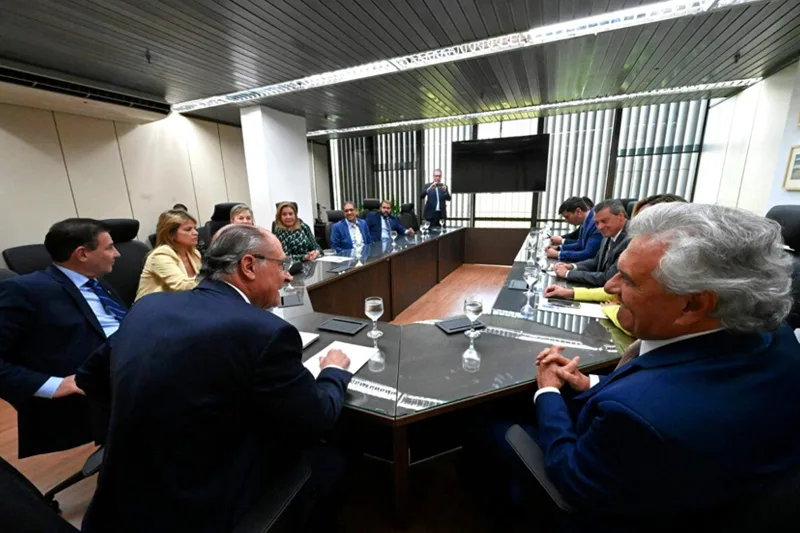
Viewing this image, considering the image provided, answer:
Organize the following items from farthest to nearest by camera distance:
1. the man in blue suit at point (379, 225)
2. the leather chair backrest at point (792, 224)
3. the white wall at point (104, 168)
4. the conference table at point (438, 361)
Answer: the man in blue suit at point (379, 225) → the white wall at point (104, 168) → the leather chair backrest at point (792, 224) → the conference table at point (438, 361)

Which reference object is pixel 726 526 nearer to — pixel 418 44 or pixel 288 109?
pixel 418 44

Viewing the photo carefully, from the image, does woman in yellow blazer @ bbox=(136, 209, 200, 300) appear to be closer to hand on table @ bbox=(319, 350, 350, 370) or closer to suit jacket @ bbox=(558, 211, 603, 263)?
hand on table @ bbox=(319, 350, 350, 370)

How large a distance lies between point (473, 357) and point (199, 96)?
5274mm

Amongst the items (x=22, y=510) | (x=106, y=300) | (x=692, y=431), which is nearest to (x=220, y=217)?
(x=106, y=300)

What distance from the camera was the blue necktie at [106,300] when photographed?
1.68 metres

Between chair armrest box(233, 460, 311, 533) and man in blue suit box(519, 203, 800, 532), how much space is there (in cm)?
71

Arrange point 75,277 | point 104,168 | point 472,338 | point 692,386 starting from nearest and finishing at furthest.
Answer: point 692,386
point 472,338
point 75,277
point 104,168

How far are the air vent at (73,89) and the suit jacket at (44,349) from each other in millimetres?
3299

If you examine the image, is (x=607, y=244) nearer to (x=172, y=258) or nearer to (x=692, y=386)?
(x=692, y=386)

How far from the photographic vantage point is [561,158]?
6.55m

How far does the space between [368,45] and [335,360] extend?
3.13m

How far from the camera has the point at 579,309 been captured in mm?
1805

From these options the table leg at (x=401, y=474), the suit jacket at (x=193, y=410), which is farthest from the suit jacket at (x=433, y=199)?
the suit jacket at (x=193, y=410)

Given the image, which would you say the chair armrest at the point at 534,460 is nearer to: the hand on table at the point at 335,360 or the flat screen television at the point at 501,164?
the hand on table at the point at 335,360
